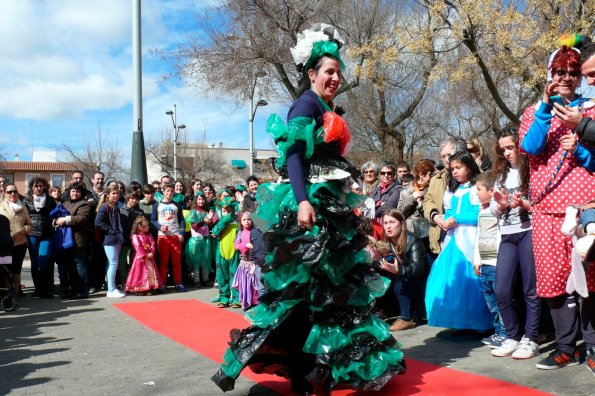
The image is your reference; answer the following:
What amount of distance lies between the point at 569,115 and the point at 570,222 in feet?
2.16

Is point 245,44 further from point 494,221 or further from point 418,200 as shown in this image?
point 494,221

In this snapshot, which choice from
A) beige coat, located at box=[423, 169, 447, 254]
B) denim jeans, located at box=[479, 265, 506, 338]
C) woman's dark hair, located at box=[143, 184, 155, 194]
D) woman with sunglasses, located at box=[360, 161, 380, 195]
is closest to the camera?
denim jeans, located at box=[479, 265, 506, 338]

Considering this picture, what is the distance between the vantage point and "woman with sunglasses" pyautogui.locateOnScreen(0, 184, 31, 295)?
30.3 feet

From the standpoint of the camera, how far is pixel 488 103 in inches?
910

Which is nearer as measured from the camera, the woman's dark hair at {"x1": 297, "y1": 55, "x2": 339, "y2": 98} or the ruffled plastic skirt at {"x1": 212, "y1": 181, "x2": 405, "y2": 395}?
the ruffled plastic skirt at {"x1": 212, "y1": 181, "x2": 405, "y2": 395}

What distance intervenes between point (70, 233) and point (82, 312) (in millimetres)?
1930

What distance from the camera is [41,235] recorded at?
972 centimetres

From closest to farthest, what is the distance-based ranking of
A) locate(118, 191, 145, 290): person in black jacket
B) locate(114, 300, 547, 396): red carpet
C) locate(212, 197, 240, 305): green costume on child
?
1. locate(114, 300, 547, 396): red carpet
2. locate(212, 197, 240, 305): green costume on child
3. locate(118, 191, 145, 290): person in black jacket

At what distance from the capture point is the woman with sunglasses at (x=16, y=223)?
30.3 ft

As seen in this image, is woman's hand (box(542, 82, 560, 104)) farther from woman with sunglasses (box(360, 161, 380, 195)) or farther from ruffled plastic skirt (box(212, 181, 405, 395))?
woman with sunglasses (box(360, 161, 380, 195))

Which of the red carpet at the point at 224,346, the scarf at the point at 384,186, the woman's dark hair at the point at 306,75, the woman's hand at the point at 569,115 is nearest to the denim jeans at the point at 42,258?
the red carpet at the point at 224,346

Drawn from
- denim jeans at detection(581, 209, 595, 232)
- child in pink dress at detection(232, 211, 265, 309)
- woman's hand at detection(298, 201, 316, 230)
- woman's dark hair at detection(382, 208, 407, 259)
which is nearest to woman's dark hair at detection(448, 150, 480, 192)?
woman's dark hair at detection(382, 208, 407, 259)

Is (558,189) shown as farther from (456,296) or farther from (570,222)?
(456,296)

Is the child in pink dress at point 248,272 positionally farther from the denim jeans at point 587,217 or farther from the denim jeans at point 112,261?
the denim jeans at point 587,217
